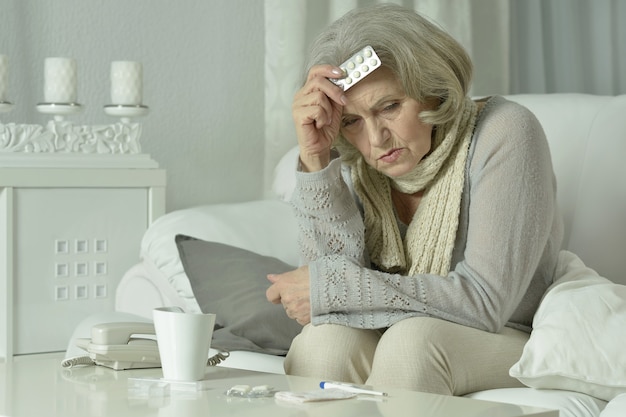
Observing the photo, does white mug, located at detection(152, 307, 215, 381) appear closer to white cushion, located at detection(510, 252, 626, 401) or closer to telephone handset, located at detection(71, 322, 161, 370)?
telephone handset, located at detection(71, 322, 161, 370)

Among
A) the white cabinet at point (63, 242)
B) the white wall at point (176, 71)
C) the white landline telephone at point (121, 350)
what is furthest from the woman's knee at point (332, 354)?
the white wall at point (176, 71)

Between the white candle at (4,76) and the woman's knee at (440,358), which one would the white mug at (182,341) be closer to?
the woman's knee at (440,358)

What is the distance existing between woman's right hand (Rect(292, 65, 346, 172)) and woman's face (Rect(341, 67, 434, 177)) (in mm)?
33

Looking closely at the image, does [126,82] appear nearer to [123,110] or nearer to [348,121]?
[123,110]

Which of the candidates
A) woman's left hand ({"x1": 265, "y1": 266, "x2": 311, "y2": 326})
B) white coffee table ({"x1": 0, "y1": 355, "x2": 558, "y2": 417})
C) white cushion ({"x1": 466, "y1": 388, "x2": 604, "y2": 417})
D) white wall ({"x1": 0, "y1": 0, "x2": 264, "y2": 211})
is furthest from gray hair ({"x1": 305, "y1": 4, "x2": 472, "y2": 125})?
white wall ({"x1": 0, "y1": 0, "x2": 264, "y2": 211})

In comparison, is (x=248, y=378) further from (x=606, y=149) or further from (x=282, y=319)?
(x=606, y=149)

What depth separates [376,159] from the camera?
1683 millimetres

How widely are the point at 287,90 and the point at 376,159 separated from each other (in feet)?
4.11

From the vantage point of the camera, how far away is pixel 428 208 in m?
1.68

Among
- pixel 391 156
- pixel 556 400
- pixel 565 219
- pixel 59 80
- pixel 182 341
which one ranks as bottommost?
pixel 556 400

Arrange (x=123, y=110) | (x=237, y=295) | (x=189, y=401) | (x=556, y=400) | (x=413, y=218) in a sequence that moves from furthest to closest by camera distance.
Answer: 1. (x=123, y=110)
2. (x=237, y=295)
3. (x=413, y=218)
4. (x=556, y=400)
5. (x=189, y=401)

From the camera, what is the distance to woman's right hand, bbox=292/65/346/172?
166 cm

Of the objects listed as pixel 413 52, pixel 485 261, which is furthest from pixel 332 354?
pixel 413 52

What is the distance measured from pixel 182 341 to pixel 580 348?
558 mm
